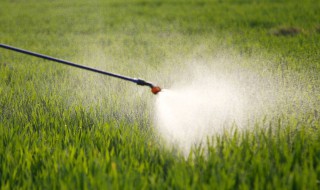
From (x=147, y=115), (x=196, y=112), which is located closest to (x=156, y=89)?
(x=147, y=115)

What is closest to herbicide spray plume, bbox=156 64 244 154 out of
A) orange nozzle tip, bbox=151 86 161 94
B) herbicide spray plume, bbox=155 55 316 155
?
herbicide spray plume, bbox=155 55 316 155

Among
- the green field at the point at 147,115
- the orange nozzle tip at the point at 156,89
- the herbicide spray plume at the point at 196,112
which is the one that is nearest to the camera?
the green field at the point at 147,115

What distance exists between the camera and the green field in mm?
1781

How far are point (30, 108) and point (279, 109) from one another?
2162mm

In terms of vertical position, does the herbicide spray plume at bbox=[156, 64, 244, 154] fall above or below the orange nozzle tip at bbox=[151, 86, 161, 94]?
below

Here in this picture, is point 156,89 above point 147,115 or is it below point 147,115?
above

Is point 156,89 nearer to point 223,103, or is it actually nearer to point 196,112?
point 196,112

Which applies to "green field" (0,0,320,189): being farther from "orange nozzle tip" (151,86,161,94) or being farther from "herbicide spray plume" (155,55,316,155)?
"orange nozzle tip" (151,86,161,94)

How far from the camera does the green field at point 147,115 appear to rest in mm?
1781

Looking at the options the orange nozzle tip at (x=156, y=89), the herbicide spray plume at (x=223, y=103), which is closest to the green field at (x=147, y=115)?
the herbicide spray plume at (x=223, y=103)

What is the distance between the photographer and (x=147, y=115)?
284 centimetres

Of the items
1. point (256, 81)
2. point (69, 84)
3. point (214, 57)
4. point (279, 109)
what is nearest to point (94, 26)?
point (214, 57)

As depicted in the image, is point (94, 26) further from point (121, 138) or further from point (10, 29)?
point (121, 138)

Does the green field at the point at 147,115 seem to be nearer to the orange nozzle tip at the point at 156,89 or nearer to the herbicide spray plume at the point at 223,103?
the herbicide spray plume at the point at 223,103
